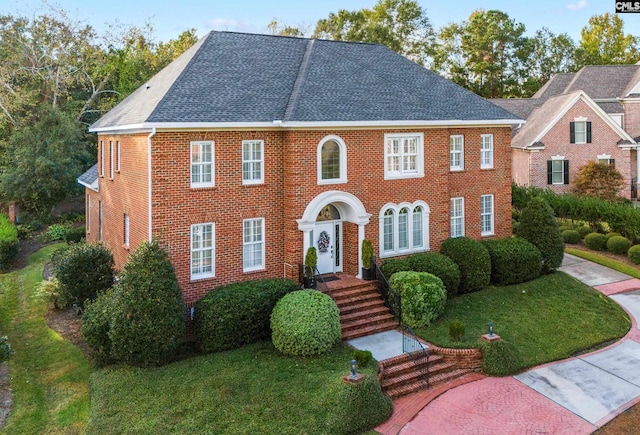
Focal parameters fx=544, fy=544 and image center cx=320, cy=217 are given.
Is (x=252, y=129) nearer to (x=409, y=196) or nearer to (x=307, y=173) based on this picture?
(x=307, y=173)

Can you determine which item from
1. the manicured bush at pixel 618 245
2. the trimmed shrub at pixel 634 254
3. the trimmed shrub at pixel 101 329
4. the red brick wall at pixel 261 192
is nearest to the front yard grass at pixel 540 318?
the red brick wall at pixel 261 192

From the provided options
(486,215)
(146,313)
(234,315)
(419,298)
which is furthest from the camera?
(486,215)

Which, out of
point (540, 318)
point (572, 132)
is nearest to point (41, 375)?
point (540, 318)

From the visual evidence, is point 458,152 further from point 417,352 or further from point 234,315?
point 234,315

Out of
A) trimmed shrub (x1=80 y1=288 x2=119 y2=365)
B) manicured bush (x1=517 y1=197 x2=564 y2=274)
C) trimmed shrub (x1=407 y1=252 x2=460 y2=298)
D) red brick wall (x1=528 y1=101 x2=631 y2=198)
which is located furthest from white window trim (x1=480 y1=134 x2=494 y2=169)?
red brick wall (x1=528 y1=101 x2=631 y2=198)

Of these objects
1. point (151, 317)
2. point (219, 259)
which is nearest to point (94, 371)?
point (151, 317)

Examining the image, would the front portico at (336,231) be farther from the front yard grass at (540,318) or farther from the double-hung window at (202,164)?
the front yard grass at (540,318)
